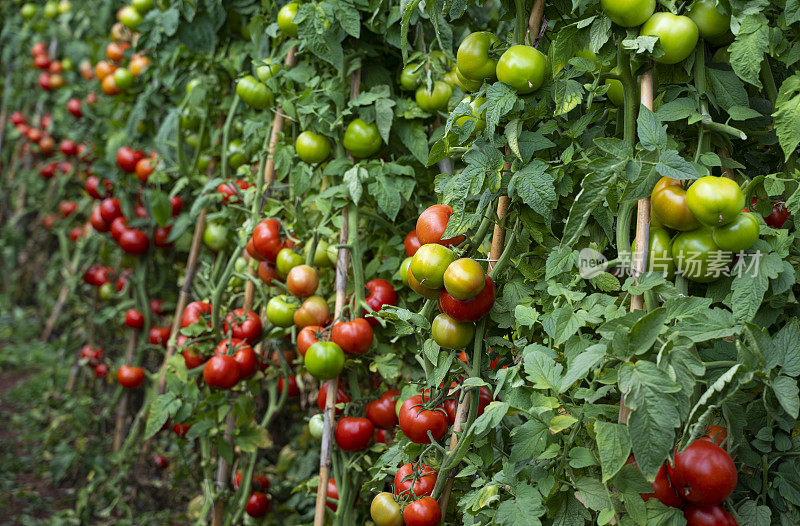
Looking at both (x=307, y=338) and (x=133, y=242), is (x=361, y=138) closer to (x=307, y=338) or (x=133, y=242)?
(x=307, y=338)

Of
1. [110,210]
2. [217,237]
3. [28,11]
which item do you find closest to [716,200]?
[217,237]

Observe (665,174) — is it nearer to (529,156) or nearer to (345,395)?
(529,156)

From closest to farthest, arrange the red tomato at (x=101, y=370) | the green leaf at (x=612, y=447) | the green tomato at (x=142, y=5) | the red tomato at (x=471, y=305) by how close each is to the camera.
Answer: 1. the green leaf at (x=612, y=447)
2. the red tomato at (x=471, y=305)
3. the green tomato at (x=142, y=5)
4. the red tomato at (x=101, y=370)

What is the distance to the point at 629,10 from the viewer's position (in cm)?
85

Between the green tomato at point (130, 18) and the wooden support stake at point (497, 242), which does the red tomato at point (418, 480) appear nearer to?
the wooden support stake at point (497, 242)

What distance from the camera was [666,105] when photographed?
883 millimetres

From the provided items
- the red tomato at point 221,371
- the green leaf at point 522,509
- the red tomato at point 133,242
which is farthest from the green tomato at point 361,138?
the red tomato at point 133,242

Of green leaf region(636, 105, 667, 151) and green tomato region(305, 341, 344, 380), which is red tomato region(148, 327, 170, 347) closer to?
green tomato region(305, 341, 344, 380)

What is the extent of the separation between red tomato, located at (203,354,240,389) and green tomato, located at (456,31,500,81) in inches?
33.7

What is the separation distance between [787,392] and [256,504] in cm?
133

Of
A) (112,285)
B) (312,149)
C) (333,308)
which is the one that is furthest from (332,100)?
(112,285)

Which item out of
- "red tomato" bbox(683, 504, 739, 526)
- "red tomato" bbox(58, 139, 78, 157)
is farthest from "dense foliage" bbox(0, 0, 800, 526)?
"red tomato" bbox(58, 139, 78, 157)

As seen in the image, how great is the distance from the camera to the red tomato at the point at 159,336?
2.02 meters

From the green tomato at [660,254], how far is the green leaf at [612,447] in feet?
0.76
